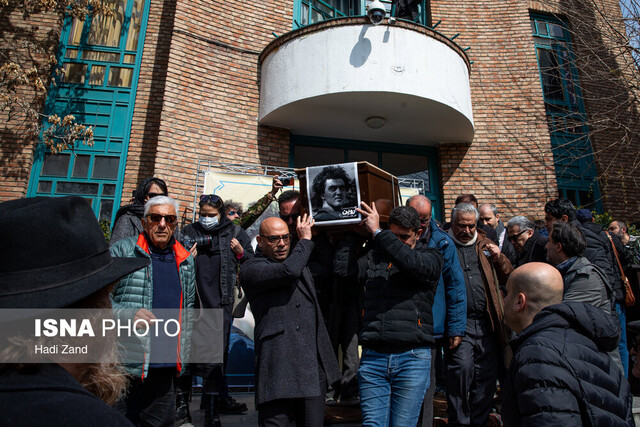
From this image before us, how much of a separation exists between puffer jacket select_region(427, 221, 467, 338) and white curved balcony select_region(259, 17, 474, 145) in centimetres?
478

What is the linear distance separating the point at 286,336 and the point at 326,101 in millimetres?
5928

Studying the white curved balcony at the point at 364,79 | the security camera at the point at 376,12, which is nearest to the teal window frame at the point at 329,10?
the white curved balcony at the point at 364,79

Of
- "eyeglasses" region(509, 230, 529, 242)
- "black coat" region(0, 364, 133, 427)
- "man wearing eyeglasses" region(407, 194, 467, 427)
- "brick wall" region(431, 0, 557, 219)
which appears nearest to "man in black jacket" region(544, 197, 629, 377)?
"eyeglasses" region(509, 230, 529, 242)

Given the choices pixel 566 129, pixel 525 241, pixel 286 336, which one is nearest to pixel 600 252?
pixel 525 241

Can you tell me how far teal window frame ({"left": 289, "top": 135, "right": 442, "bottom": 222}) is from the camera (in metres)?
9.44

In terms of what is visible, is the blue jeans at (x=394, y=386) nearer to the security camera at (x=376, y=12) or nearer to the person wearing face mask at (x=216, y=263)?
the person wearing face mask at (x=216, y=263)

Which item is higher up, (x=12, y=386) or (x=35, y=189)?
(x=35, y=189)

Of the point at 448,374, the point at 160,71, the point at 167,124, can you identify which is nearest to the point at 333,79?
the point at 167,124

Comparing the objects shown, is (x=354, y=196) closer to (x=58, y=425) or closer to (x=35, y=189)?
(x=58, y=425)

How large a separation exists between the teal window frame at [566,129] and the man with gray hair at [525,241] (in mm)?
5056

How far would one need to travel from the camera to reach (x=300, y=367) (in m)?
2.97

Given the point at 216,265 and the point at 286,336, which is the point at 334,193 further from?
the point at 216,265

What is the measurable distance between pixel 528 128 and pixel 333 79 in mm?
4547

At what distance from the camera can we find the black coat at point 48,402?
2.83ft
